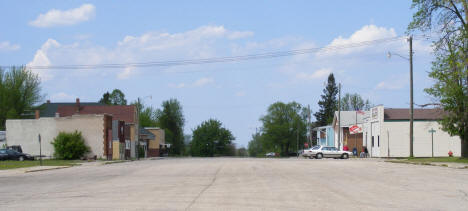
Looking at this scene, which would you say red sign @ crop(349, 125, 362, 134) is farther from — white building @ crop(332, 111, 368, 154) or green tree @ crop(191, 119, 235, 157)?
green tree @ crop(191, 119, 235, 157)

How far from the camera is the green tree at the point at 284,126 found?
13750cm

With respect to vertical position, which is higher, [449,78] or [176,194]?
[449,78]

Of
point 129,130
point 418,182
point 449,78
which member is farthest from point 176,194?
point 129,130

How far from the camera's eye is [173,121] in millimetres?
144125

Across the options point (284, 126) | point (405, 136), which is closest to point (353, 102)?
point (284, 126)

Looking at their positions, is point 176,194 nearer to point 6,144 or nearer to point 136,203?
point 136,203

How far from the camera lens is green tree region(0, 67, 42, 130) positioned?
79.9 m

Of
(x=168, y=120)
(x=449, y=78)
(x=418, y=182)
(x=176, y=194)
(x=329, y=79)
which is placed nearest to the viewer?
(x=176, y=194)

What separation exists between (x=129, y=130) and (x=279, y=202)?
67.4 m

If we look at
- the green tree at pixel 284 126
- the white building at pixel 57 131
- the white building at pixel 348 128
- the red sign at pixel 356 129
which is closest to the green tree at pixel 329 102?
the green tree at pixel 284 126

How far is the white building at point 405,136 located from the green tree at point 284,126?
69.5 meters

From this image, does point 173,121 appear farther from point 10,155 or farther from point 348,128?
point 10,155

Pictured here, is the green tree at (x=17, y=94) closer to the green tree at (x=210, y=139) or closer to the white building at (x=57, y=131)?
the white building at (x=57, y=131)

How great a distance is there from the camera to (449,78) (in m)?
36.5
